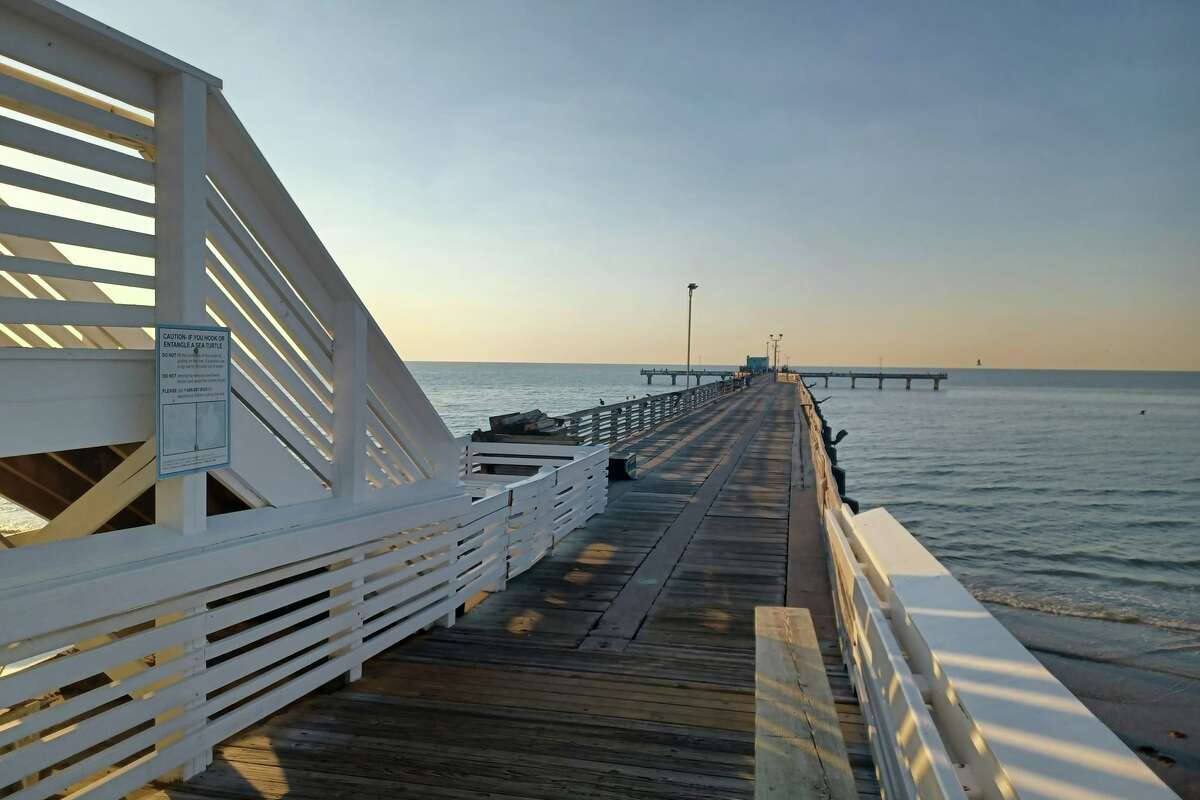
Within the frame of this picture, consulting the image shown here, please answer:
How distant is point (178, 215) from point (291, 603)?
2023 millimetres

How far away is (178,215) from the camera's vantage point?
122 inches

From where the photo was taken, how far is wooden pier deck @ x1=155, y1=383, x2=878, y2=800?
10.8 ft

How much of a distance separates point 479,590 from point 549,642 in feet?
3.57

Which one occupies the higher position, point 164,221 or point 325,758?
point 164,221

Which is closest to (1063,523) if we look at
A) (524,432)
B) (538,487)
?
(524,432)

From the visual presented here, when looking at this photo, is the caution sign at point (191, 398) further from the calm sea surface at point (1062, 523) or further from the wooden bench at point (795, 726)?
the calm sea surface at point (1062, 523)

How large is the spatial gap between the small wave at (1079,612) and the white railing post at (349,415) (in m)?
12.6

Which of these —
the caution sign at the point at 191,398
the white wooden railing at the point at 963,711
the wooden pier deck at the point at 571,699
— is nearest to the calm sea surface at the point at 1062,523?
the wooden pier deck at the point at 571,699

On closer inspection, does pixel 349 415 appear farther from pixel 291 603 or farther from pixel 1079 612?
pixel 1079 612

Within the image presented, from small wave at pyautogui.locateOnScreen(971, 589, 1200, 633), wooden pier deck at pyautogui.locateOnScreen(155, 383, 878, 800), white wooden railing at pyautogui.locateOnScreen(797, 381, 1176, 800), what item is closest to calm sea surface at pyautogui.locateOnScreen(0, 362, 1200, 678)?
small wave at pyautogui.locateOnScreen(971, 589, 1200, 633)

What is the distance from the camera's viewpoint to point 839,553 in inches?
203

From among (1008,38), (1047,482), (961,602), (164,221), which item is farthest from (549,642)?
(1047,482)

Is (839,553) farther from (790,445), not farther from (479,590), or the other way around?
(790,445)

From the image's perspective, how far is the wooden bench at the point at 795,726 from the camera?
2264 mm
